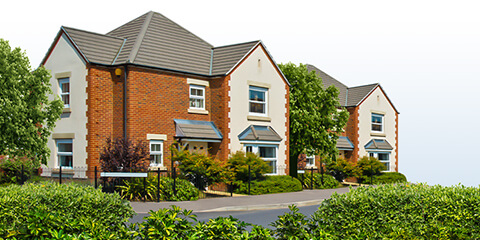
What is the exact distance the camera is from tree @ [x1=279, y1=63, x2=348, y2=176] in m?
34.3

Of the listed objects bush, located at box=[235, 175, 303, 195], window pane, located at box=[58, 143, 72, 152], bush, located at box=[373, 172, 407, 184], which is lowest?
bush, located at box=[373, 172, 407, 184]

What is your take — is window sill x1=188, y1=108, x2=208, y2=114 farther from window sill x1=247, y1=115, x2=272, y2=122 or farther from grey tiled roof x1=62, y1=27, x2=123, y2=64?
grey tiled roof x1=62, y1=27, x2=123, y2=64

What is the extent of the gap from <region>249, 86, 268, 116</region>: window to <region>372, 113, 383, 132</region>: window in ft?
56.6

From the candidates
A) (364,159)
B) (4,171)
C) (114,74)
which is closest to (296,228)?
(114,74)

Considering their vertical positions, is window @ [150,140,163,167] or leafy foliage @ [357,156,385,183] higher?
window @ [150,140,163,167]

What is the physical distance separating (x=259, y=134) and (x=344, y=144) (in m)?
13.8

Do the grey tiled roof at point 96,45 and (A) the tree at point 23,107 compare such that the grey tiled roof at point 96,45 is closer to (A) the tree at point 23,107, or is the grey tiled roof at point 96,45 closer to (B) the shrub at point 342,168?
(A) the tree at point 23,107

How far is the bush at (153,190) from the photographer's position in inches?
882

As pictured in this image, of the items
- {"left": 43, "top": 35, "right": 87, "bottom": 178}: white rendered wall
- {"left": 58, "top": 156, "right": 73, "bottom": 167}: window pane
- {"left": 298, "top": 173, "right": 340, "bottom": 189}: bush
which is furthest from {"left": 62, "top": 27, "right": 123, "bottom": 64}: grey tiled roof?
{"left": 298, "top": 173, "right": 340, "bottom": 189}: bush

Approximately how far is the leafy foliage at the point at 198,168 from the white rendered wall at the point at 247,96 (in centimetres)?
335

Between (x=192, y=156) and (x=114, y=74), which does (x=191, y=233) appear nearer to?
(x=192, y=156)

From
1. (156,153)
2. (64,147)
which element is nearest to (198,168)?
(156,153)

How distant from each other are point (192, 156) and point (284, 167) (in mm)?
8430

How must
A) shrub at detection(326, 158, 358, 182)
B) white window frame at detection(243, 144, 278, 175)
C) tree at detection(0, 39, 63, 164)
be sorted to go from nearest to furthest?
1. tree at detection(0, 39, 63, 164)
2. white window frame at detection(243, 144, 278, 175)
3. shrub at detection(326, 158, 358, 182)
